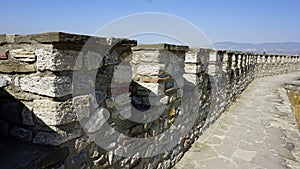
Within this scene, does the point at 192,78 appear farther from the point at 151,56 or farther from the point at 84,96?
the point at 84,96

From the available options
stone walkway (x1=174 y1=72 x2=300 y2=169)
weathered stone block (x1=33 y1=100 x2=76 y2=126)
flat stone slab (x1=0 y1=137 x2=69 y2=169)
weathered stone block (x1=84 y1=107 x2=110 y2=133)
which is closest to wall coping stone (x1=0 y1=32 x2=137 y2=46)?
weathered stone block (x1=33 y1=100 x2=76 y2=126)

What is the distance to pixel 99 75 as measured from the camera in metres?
1.68

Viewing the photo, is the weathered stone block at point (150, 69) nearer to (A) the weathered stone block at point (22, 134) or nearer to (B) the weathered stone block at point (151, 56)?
(B) the weathered stone block at point (151, 56)

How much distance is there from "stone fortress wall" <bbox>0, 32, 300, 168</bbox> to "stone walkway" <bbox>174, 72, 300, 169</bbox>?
0.87 meters

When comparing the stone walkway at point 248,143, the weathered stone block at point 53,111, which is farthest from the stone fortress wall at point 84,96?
the stone walkway at point 248,143

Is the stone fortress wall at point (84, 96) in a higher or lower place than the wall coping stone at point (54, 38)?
lower

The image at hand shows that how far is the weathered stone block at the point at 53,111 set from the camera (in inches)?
54.5

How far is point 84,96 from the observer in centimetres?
156

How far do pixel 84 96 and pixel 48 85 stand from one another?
264mm

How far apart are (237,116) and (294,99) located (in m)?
4.27

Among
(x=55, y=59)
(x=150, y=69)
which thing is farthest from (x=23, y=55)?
(x=150, y=69)

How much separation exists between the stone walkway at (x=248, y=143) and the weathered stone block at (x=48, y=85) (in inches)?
83.2

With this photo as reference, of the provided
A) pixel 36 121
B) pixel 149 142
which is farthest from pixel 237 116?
pixel 36 121

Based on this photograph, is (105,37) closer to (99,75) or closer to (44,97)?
(99,75)
